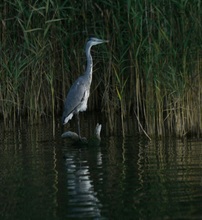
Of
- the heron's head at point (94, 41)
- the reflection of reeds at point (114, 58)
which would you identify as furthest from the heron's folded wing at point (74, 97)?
the heron's head at point (94, 41)

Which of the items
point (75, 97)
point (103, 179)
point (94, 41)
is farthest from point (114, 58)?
point (103, 179)

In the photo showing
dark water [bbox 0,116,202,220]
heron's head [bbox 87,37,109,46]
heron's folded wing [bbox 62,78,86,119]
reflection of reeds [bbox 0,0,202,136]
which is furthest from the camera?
heron's folded wing [bbox 62,78,86,119]

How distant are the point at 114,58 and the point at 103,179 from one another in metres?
4.16

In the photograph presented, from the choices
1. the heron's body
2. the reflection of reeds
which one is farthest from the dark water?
the heron's body

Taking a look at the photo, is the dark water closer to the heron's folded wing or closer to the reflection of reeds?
the reflection of reeds

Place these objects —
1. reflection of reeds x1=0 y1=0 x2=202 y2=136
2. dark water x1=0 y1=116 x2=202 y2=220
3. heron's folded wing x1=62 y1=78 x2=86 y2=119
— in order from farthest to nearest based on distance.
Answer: heron's folded wing x1=62 y1=78 x2=86 y2=119
reflection of reeds x1=0 y1=0 x2=202 y2=136
dark water x1=0 y1=116 x2=202 y2=220

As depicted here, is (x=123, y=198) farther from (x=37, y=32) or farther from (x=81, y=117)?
(x=81, y=117)

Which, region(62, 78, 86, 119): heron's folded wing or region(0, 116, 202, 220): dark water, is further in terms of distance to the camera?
region(62, 78, 86, 119): heron's folded wing

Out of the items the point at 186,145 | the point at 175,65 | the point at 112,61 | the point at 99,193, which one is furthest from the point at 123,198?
the point at 112,61

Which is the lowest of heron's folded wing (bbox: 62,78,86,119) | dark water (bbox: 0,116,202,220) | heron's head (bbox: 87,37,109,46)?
dark water (bbox: 0,116,202,220)

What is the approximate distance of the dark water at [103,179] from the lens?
267 inches

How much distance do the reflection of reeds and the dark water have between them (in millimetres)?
554

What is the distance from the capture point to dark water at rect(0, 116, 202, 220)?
6770mm

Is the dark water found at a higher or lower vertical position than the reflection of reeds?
lower
